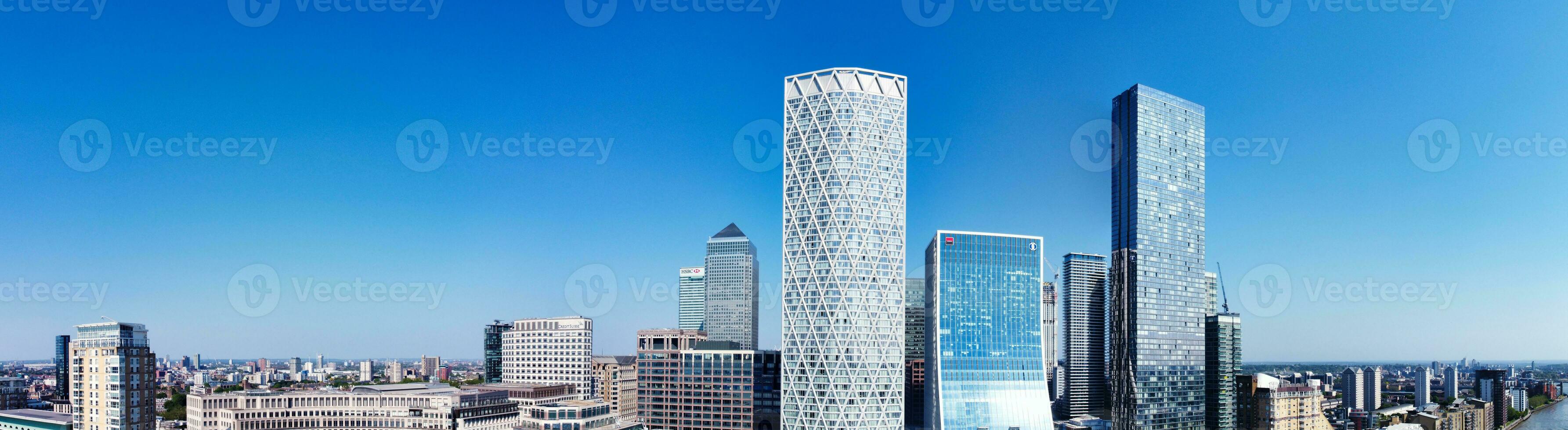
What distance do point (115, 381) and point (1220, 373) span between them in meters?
108

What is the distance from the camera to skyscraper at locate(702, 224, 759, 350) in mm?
163875

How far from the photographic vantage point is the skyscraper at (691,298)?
177 m

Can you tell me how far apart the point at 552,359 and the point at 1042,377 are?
197ft

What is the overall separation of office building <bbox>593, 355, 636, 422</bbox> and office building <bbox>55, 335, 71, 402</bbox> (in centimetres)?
6065

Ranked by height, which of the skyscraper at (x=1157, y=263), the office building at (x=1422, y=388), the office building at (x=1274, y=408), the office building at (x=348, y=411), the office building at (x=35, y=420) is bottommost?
the office building at (x=1422, y=388)

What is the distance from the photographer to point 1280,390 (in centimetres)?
12131

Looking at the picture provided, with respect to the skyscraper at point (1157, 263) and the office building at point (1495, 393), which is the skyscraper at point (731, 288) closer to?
the skyscraper at point (1157, 263)

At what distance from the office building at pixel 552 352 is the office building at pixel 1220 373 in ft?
230

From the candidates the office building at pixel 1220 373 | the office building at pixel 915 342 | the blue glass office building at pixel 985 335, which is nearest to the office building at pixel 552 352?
the office building at pixel 915 342

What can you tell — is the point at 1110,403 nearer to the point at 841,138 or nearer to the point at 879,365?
the point at 879,365

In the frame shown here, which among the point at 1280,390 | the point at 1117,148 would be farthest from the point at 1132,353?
the point at 1280,390

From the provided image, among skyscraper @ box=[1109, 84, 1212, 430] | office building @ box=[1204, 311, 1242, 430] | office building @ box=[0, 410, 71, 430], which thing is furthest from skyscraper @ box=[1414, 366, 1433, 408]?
office building @ box=[0, 410, 71, 430]

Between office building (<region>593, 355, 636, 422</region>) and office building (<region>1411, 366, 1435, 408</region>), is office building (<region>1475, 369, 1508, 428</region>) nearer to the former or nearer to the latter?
office building (<region>1411, 366, 1435, 408</region>)

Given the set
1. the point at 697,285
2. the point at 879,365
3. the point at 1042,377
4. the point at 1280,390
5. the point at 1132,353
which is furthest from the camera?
the point at 697,285
